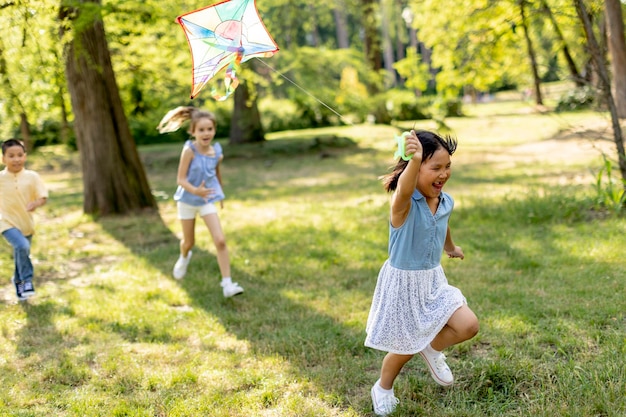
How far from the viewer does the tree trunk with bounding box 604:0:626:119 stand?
348 inches

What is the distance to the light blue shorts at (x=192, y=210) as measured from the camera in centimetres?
625

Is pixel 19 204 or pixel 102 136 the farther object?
pixel 102 136

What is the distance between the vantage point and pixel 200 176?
20.8ft

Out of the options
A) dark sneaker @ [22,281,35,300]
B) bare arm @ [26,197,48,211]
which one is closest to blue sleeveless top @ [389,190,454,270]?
bare arm @ [26,197,48,211]

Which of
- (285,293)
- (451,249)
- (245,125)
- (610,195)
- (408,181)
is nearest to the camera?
(408,181)

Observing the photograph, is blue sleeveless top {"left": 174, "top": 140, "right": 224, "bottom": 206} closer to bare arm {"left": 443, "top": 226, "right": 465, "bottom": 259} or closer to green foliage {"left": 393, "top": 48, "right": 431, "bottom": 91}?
bare arm {"left": 443, "top": 226, "right": 465, "bottom": 259}

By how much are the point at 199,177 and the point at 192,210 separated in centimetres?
34

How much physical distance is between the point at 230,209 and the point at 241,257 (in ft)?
11.9

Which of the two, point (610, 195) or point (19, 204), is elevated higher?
point (19, 204)

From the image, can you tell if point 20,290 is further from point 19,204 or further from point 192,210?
point 192,210

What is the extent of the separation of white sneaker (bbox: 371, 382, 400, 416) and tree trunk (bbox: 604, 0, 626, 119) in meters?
6.31

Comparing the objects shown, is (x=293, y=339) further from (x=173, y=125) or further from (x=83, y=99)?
(x=83, y=99)

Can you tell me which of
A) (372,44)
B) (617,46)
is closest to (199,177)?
(617,46)

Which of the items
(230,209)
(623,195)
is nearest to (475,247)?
(623,195)
